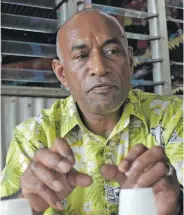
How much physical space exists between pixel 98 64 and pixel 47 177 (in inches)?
17.5

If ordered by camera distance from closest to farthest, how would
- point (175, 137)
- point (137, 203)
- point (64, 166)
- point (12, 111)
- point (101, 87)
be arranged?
point (137, 203) < point (64, 166) < point (101, 87) < point (175, 137) < point (12, 111)

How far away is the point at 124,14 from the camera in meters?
2.13

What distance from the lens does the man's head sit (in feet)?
3.54

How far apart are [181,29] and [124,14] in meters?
0.45

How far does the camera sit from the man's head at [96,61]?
108 centimetres

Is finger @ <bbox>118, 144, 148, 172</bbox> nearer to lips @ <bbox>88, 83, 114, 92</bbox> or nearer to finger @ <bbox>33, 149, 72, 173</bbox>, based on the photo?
finger @ <bbox>33, 149, 72, 173</bbox>

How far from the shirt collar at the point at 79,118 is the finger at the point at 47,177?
17.8 inches

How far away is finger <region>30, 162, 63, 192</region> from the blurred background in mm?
1074

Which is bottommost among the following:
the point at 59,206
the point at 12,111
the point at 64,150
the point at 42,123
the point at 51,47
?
the point at 59,206

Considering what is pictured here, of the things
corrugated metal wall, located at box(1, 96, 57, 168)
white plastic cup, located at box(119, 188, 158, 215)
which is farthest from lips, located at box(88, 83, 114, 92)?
corrugated metal wall, located at box(1, 96, 57, 168)

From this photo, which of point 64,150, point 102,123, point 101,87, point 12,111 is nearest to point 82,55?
point 101,87

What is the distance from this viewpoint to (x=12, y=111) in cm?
181

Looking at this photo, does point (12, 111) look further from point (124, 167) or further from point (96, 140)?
point (124, 167)

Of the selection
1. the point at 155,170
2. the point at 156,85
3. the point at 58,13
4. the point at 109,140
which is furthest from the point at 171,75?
the point at 155,170
